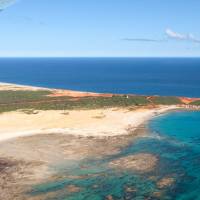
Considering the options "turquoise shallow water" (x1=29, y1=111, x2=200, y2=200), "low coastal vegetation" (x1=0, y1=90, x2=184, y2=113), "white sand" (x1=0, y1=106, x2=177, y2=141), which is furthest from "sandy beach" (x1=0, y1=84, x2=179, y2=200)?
"low coastal vegetation" (x1=0, y1=90, x2=184, y2=113)

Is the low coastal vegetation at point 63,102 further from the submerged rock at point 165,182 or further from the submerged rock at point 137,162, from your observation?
the submerged rock at point 165,182

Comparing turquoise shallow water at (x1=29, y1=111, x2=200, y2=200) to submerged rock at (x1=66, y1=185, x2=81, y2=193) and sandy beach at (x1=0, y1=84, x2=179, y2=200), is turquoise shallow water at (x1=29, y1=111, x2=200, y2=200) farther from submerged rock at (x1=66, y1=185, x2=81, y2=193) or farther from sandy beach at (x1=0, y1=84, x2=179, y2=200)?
sandy beach at (x1=0, y1=84, x2=179, y2=200)

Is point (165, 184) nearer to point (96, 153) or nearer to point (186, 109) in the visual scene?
point (96, 153)

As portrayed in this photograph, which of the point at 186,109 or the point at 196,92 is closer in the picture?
the point at 186,109

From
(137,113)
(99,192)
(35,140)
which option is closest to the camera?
(99,192)

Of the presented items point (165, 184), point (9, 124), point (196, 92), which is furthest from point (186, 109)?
point (196, 92)

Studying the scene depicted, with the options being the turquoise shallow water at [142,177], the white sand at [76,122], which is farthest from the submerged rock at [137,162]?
the white sand at [76,122]

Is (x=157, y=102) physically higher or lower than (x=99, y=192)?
higher
